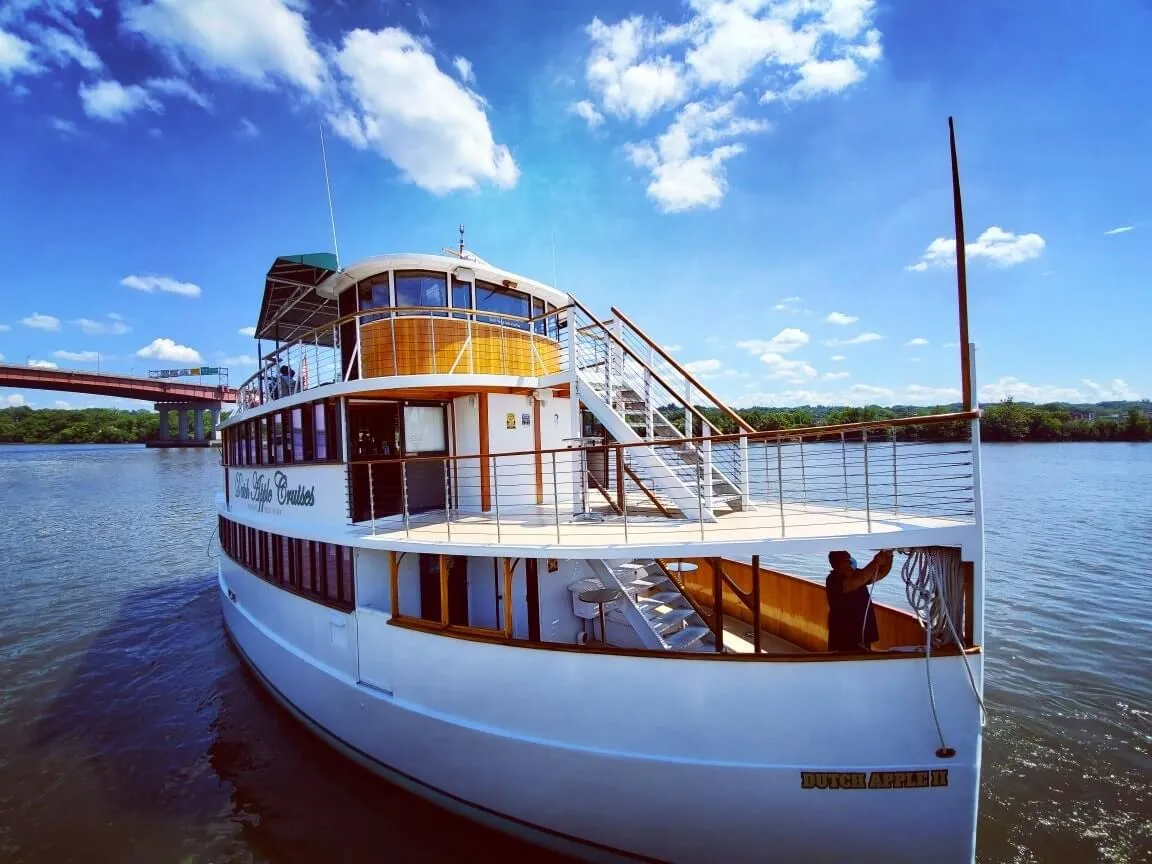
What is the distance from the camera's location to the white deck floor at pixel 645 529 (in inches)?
200

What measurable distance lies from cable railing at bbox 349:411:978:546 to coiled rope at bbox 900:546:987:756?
12.4 inches

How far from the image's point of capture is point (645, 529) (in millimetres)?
6117

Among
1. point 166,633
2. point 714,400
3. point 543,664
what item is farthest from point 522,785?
point 166,633

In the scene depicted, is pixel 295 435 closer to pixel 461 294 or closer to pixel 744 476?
pixel 461 294

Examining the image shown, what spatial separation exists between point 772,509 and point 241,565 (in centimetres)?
997

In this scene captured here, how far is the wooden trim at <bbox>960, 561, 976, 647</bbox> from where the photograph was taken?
4676 millimetres

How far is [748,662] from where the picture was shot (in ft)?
15.8

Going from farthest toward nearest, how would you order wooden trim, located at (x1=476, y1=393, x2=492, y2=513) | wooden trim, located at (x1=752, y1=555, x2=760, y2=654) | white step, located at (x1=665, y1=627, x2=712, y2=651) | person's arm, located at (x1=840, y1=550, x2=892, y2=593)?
1. wooden trim, located at (x1=476, y1=393, x2=492, y2=513)
2. white step, located at (x1=665, y1=627, x2=712, y2=651)
3. wooden trim, located at (x1=752, y1=555, x2=760, y2=654)
4. person's arm, located at (x1=840, y1=550, x2=892, y2=593)

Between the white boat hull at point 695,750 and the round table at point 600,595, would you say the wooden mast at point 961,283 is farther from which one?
the round table at point 600,595

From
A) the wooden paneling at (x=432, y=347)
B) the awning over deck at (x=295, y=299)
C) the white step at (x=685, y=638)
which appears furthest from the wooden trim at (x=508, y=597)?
the awning over deck at (x=295, y=299)

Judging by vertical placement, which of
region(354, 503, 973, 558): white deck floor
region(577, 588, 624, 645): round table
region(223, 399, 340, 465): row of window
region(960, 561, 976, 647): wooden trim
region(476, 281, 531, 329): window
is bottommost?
region(577, 588, 624, 645): round table

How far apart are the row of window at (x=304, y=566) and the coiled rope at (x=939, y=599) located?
6424 mm

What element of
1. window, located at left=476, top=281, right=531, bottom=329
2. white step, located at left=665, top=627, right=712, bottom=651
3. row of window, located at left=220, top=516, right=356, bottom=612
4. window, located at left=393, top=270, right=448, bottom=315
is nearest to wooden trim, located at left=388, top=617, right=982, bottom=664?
white step, located at left=665, top=627, right=712, bottom=651

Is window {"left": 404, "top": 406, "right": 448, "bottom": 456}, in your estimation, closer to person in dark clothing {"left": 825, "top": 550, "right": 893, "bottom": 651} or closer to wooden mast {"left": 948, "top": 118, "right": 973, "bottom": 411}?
person in dark clothing {"left": 825, "top": 550, "right": 893, "bottom": 651}
